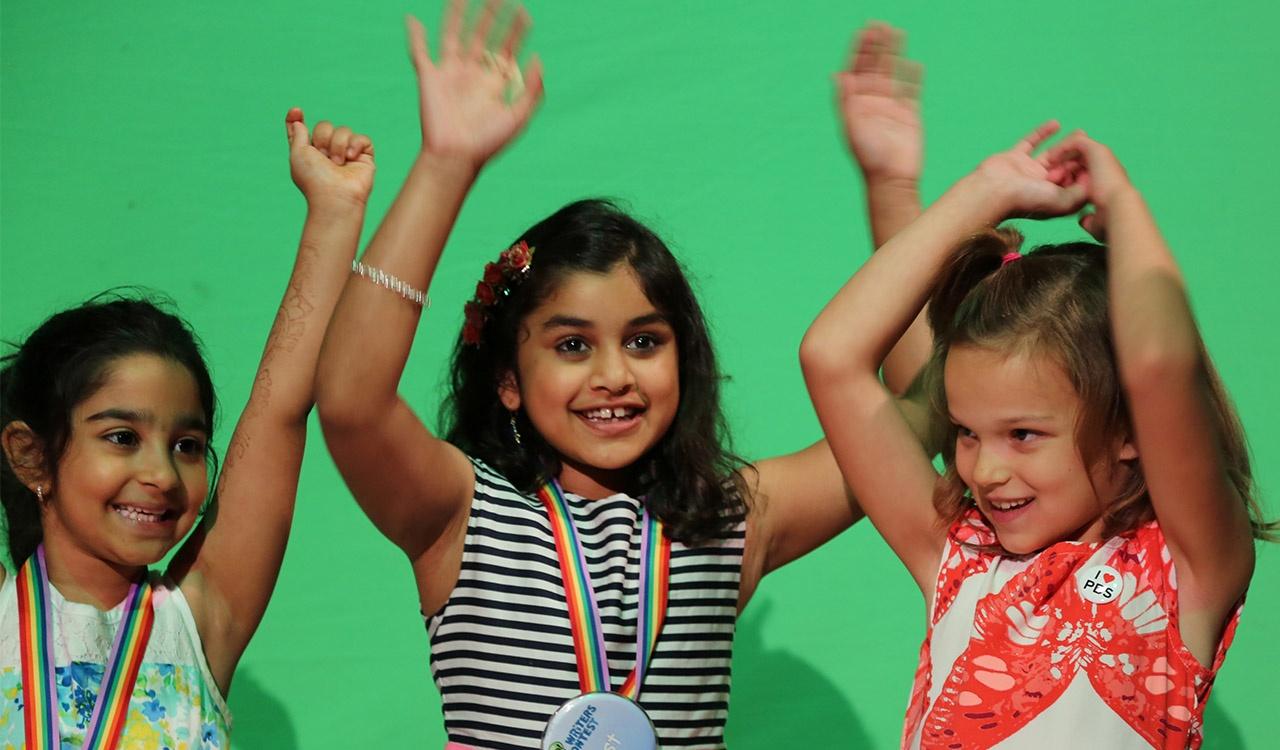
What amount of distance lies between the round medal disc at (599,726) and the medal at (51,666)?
0.46 m

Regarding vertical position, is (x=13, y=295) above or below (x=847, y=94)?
above

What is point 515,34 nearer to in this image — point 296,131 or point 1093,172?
point 296,131

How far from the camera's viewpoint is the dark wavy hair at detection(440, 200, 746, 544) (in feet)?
6.66

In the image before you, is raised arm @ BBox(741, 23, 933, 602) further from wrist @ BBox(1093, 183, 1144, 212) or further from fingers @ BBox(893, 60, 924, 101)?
wrist @ BBox(1093, 183, 1144, 212)

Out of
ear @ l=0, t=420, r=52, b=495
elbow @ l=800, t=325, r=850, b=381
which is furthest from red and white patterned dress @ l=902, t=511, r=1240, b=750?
ear @ l=0, t=420, r=52, b=495

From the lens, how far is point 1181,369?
1.56m

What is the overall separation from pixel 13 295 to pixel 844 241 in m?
1.57

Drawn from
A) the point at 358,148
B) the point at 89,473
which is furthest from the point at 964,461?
the point at 89,473

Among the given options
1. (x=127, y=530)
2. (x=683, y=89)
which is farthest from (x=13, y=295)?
(x=127, y=530)

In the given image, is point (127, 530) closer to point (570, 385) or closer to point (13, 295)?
point (570, 385)

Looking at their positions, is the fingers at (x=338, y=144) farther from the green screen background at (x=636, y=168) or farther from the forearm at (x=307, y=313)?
the green screen background at (x=636, y=168)

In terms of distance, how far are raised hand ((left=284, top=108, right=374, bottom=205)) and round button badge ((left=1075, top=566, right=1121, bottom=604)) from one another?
0.94 metres

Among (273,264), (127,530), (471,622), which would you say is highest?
(273,264)

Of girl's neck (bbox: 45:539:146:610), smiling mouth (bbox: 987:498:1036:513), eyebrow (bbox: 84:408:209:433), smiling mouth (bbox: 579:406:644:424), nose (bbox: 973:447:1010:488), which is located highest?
eyebrow (bbox: 84:408:209:433)
